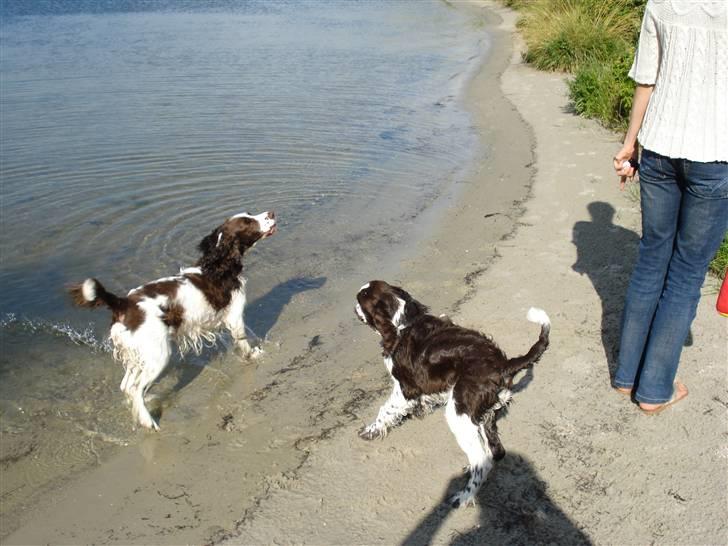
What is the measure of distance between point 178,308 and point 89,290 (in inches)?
30.0

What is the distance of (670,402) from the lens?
15.1 ft

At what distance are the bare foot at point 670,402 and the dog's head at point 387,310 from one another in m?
1.54

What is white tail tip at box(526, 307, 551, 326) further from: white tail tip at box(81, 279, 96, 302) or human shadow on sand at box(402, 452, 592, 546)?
white tail tip at box(81, 279, 96, 302)

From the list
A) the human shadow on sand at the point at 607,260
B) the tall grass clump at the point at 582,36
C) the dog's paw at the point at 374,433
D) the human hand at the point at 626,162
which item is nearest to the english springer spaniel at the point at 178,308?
the dog's paw at the point at 374,433

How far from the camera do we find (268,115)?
13547mm

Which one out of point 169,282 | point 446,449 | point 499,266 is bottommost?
point 499,266

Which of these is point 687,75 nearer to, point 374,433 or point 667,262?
point 667,262

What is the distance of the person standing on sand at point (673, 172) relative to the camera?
3.63m

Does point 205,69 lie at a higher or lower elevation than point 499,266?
lower

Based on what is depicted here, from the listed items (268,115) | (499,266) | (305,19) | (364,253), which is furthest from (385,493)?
(305,19)

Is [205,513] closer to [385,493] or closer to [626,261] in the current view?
[385,493]

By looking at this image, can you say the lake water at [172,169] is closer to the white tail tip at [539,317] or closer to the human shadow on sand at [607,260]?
the human shadow on sand at [607,260]

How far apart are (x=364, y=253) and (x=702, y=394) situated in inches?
162

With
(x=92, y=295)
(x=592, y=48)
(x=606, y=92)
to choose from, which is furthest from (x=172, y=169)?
(x=592, y=48)
